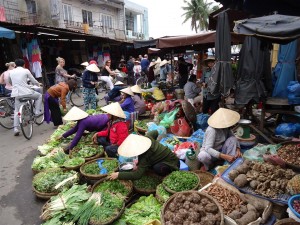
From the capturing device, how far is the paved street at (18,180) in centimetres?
355

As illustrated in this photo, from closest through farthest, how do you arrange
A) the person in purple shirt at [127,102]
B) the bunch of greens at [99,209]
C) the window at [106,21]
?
the bunch of greens at [99,209]
the person in purple shirt at [127,102]
the window at [106,21]

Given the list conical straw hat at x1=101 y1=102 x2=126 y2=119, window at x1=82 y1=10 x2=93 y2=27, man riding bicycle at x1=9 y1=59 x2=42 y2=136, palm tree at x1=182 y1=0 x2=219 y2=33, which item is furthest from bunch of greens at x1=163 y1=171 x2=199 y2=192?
palm tree at x1=182 y1=0 x2=219 y2=33

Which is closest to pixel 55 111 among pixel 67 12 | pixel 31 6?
pixel 67 12

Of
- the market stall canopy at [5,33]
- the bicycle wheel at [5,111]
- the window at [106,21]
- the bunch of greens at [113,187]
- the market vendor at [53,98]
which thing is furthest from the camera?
the window at [106,21]

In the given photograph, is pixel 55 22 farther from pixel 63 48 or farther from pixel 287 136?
pixel 287 136

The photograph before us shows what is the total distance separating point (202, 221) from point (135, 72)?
46.4 feet

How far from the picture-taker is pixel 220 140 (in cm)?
390

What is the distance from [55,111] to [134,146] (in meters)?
4.61

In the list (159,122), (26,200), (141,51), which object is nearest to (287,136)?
(159,122)

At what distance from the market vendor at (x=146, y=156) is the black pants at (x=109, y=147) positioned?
958mm

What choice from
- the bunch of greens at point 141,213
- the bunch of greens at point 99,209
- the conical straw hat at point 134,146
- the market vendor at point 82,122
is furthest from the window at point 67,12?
the bunch of greens at point 141,213

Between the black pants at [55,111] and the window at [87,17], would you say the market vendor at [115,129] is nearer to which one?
the black pants at [55,111]

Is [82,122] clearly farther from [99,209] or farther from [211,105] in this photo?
[211,105]

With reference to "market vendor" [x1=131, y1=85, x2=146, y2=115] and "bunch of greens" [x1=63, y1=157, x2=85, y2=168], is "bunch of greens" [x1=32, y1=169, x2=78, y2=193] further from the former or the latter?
"market vendor" [x1=131, y1=85, x2=146, y2=115]
